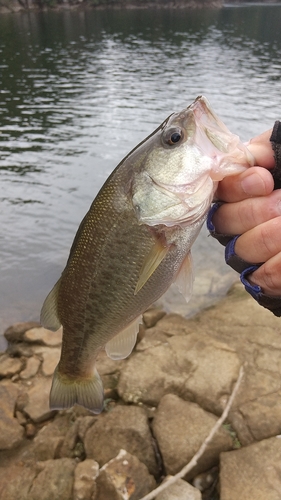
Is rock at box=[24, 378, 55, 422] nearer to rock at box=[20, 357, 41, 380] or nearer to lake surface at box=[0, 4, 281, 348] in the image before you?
rock at box=[20, 357, 41, 380]

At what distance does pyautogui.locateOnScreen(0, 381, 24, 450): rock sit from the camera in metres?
4.42

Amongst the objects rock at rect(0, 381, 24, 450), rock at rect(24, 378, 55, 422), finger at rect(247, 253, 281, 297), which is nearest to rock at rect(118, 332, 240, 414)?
rock at rect(24, 378, 55, 422)

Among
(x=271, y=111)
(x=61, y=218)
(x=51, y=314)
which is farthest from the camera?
(x=271, y=111)

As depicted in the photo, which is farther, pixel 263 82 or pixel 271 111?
pixel 263 82

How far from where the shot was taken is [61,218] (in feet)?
34.4

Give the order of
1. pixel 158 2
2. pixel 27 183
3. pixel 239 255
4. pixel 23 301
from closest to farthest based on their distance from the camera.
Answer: pixel 239 255 < pixel 23 301 < pixel 27 183 < pixel 158 2

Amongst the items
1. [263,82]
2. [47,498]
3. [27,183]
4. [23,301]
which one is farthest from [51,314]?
[263,82]

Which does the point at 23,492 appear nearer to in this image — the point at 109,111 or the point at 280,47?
the point at 109,111

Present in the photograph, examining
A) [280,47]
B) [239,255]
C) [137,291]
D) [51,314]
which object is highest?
[239,255]

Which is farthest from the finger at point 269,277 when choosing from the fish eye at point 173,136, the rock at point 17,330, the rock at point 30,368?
the rock at point 17,330

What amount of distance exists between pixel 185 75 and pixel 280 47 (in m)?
17.4

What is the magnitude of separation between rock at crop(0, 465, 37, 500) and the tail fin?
1179mm

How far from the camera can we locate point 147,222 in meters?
2.44

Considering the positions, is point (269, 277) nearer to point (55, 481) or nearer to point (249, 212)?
point (249, 212)
